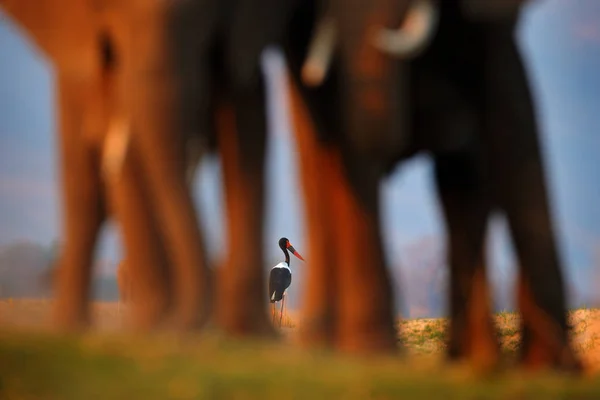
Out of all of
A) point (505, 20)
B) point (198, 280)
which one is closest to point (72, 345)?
point (198, 280)

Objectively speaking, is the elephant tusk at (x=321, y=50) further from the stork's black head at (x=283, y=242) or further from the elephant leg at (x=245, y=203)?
the stork's black head at (x=283, y=242)

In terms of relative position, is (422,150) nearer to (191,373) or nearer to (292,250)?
(292,250)

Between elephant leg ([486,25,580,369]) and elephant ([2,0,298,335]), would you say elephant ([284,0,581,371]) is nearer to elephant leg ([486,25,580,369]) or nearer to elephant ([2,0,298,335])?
elephant leg ([486,25,580,369])

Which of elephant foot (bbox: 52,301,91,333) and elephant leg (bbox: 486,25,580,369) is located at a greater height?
elephant leg (bbox: 486,25,580,369)

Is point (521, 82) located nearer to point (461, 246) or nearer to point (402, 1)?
point (461, 246)

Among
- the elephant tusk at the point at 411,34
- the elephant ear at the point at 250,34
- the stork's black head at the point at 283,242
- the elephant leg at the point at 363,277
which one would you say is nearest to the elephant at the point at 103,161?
the elephant ear at the point at 250,34

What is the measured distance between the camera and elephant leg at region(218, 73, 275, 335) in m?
4.14

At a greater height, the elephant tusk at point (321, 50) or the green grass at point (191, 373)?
the elephant tusk at point (321, 50)

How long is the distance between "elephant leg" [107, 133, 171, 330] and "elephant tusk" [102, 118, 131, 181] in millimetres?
14

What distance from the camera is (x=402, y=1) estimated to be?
166 inches

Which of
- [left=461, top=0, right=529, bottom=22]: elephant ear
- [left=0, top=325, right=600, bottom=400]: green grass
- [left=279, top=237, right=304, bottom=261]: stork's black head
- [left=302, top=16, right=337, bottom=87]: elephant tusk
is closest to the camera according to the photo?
[left=0, top=325, right=600, bottom=400]: green grass

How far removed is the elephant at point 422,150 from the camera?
165 inches

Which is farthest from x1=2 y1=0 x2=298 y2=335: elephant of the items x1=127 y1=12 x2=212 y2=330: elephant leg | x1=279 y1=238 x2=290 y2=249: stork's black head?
x1=279 y1=238 x2=290 y2=249: stork's black head

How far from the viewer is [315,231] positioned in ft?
16.7
